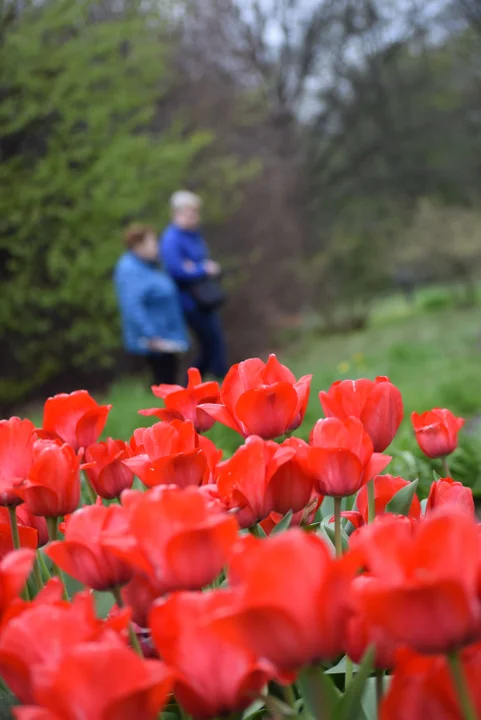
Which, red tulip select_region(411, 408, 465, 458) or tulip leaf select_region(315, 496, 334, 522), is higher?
red tulip select_region(411, 408, 465, 458)

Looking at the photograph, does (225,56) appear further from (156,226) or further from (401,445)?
(401,445)

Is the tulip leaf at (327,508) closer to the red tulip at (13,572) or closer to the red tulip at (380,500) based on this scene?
the red tulip at (380,500)

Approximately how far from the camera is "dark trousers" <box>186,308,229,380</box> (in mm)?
6922

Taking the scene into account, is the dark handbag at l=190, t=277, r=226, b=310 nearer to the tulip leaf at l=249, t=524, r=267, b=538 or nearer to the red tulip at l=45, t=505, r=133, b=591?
the tulip leaf at l=249, t=524, r=267, b=538

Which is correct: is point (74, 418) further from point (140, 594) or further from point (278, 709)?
point (278, 709)

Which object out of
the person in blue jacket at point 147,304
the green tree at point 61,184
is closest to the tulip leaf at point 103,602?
the person in blue jacket at point 147,304

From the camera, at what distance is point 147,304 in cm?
610

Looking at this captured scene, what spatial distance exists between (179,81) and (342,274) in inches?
271

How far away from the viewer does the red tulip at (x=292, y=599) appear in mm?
511

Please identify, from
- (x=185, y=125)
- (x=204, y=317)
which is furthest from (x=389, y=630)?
(x=185, y=125)

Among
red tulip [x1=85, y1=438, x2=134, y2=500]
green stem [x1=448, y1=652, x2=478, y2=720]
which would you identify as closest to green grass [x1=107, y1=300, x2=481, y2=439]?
red tulip [x1=85, y1=438, x2=134, y2=500]

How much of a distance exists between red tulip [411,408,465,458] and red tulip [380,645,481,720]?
0.67m

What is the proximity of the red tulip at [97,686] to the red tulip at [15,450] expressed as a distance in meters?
0.43

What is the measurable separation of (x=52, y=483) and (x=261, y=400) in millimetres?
247
